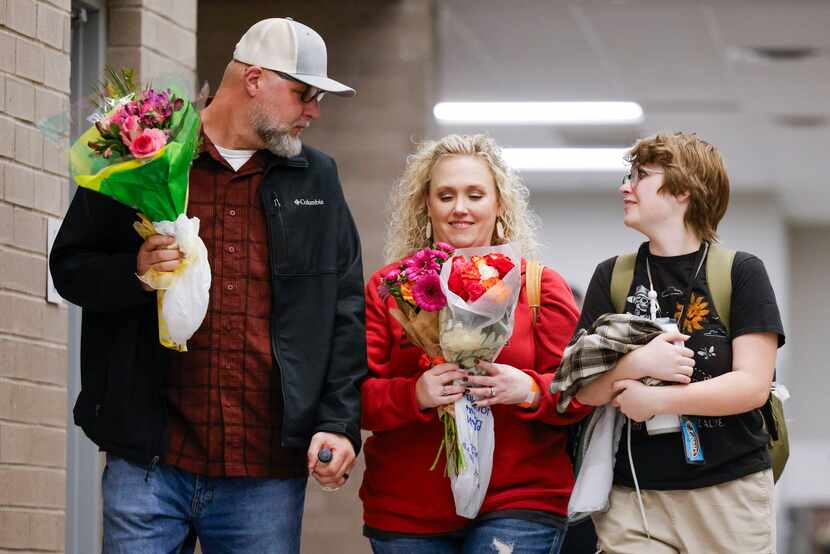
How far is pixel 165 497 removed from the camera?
3.35 metres

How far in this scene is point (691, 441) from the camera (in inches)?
135

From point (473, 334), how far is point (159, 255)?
0.76m

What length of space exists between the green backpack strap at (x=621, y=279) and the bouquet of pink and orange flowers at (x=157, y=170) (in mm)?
1018

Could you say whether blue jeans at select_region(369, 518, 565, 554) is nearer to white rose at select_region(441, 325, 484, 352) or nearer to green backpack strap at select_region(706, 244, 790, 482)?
white rose at select_region(441, 325, 484, 352)

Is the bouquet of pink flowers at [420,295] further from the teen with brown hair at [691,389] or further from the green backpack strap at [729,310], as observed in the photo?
the green backpack strap at [729,310]

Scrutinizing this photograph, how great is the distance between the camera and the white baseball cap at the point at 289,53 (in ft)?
11.6

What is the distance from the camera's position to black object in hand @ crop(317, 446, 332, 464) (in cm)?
337

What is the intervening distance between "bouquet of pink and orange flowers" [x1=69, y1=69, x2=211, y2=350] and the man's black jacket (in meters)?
0.10

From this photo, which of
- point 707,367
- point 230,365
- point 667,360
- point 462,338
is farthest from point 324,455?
point 707,367

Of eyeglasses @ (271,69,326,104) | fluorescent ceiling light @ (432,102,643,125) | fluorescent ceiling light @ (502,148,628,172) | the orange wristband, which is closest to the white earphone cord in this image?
the orange wristband

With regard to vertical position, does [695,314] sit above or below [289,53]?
below

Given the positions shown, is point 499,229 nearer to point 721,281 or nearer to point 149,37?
point 721,281

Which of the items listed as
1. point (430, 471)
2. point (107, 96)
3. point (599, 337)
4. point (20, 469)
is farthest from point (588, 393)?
point (20, 469)

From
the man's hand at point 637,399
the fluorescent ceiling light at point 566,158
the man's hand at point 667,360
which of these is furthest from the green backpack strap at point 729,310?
the fluorescent ceiling light at point 566,158
